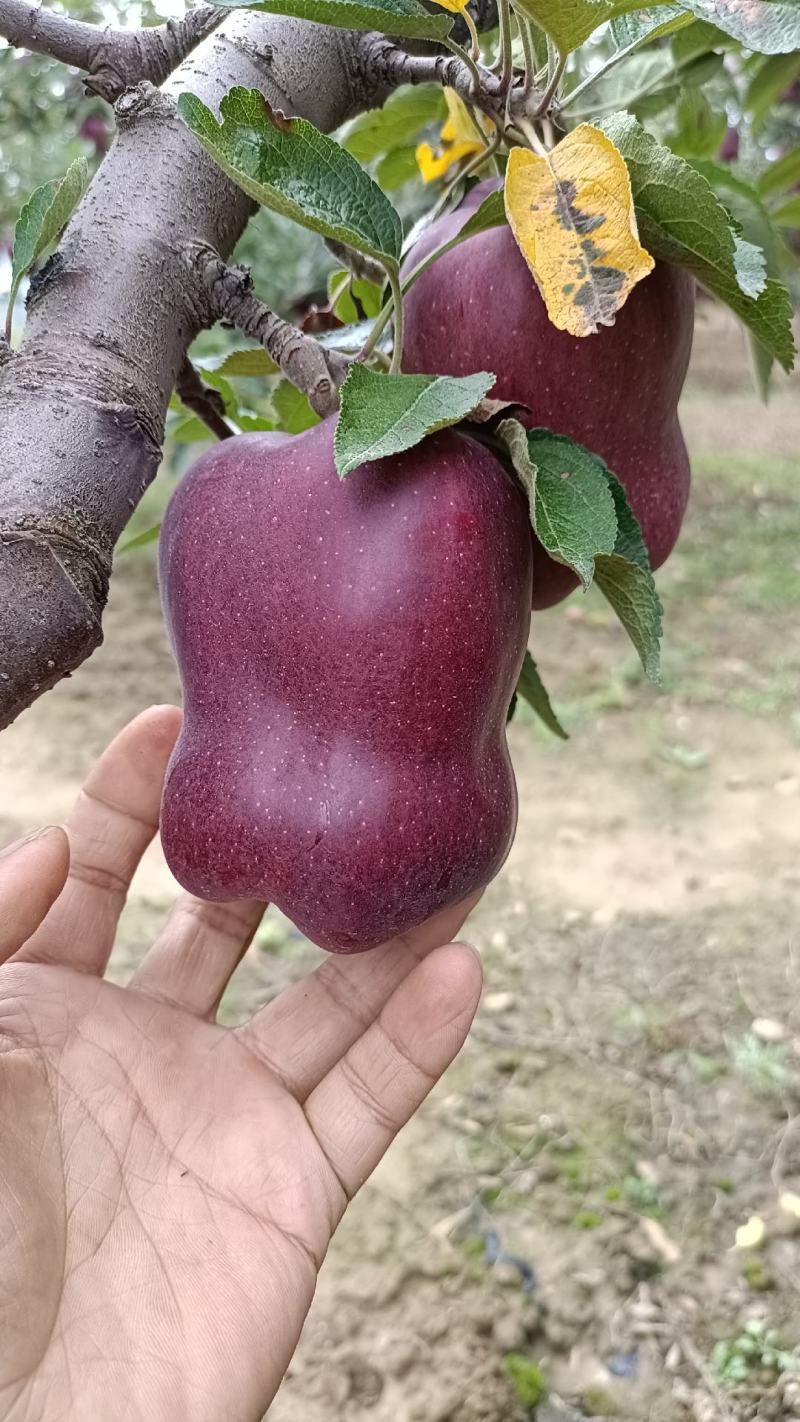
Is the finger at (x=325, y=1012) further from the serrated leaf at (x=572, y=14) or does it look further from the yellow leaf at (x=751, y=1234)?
the yellow leaf at (x=751, y=1234)

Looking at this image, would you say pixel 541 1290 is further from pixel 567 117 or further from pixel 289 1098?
pixel 567 117

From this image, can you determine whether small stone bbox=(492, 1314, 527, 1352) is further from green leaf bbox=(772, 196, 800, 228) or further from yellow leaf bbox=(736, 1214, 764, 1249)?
green leaf bbox=(772, 196, 800, 228)

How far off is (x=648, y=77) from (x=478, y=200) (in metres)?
0.33

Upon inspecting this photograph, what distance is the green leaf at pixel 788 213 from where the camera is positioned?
2.95ft

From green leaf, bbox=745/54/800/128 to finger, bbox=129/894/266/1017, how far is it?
77 cm

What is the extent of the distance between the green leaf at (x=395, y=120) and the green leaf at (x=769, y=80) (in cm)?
26

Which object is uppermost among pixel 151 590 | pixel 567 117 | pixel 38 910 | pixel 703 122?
pixel 567 117

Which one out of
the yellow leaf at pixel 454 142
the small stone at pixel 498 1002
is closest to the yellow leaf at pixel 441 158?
the yellow leaf at pixel 454 142

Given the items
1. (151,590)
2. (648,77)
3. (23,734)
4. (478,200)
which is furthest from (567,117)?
(151,590)

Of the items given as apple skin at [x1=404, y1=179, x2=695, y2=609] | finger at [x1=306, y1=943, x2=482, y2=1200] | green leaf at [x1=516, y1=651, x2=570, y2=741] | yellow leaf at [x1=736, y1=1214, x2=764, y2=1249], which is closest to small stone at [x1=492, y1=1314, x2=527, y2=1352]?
yellow leaf at [x1=736, y1=1214, x2=764, y2=1249]

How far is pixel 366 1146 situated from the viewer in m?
0.87

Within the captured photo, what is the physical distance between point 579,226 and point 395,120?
1.28 ft

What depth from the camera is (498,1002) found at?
1828 mm

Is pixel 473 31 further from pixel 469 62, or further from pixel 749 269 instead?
pixel 749 269
